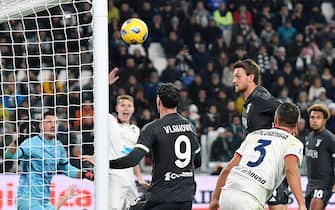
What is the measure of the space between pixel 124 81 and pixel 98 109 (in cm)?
1108

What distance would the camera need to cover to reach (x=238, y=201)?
306 inches

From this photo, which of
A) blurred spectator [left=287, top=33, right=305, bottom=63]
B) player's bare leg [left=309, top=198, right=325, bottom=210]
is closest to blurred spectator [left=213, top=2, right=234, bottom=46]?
blurred spectator [left=287, top=33, right=305, bottom=63]

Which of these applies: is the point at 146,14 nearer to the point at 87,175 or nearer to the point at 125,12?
the point at 125,12

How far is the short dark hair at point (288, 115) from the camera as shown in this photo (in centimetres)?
796

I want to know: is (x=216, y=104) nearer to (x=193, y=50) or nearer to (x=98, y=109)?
(x=193, y=50)

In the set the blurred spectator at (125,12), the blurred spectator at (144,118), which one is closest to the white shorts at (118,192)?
the blurred spectator at (144,118)

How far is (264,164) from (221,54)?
12.2m

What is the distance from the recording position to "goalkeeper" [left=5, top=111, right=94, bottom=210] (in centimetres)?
927

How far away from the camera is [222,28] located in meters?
21.1

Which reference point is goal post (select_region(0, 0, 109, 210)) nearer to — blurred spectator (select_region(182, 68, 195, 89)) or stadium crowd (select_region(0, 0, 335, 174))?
stadium crowd (select_region(0, 0, 335, 174))

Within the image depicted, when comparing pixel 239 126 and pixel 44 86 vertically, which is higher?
pixel 44 86

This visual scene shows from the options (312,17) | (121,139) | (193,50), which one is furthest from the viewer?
(312,17)

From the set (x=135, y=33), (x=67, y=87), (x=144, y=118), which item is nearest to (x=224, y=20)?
(x=144, y=118)

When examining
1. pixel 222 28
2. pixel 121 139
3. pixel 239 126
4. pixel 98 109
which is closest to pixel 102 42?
pixel 98 109
